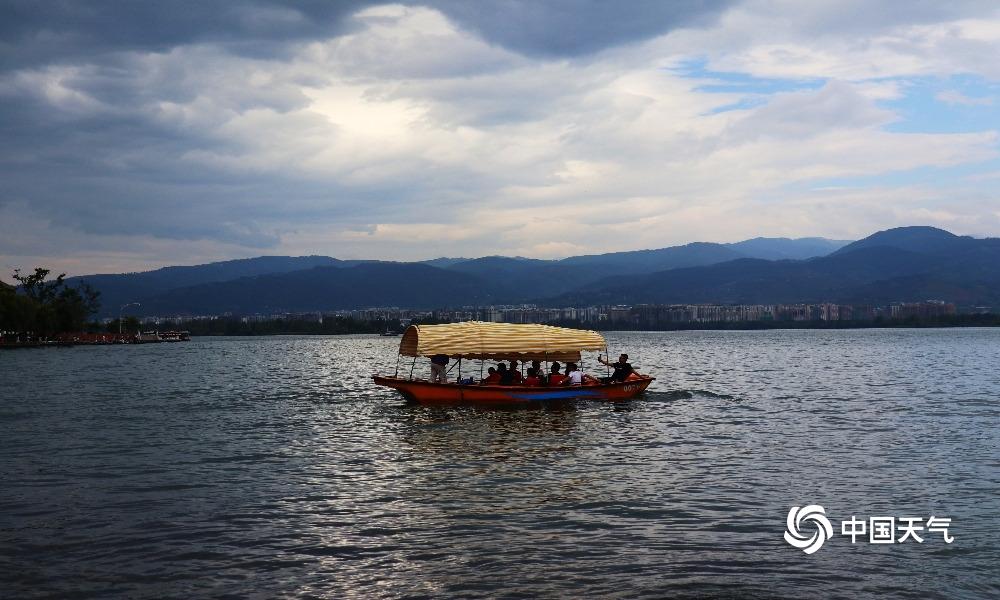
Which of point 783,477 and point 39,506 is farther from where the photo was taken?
point 783,477

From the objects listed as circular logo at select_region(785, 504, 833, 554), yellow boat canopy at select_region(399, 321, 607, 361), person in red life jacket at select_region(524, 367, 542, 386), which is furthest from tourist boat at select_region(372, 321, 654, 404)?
circular logo at select_region(785, 504, 833, 554)

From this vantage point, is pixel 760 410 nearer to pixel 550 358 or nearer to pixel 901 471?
pixel 550 358

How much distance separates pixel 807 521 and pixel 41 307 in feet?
542

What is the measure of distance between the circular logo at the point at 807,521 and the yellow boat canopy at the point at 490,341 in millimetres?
22104

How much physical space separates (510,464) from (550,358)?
18400 mm

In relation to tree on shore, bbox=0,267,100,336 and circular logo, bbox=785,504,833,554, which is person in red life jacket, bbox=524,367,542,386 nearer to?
circular logo, bbox=785,504,833,554

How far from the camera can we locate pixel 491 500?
64.5ft

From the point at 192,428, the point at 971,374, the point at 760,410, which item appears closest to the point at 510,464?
the point at 192,428

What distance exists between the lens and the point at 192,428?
3491cm

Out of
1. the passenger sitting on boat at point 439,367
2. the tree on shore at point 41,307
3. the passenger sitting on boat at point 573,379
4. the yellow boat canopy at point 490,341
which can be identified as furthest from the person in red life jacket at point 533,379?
the tree on shore at point 41,307

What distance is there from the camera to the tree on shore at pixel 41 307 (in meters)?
141

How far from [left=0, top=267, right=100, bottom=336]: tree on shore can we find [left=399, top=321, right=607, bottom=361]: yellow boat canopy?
123124 mm

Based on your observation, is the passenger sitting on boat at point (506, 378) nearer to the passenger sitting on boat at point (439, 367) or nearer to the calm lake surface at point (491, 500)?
the calm lake surface at point (491, 500)

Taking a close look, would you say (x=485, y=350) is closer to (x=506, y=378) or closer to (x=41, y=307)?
(x=506, y=378)
